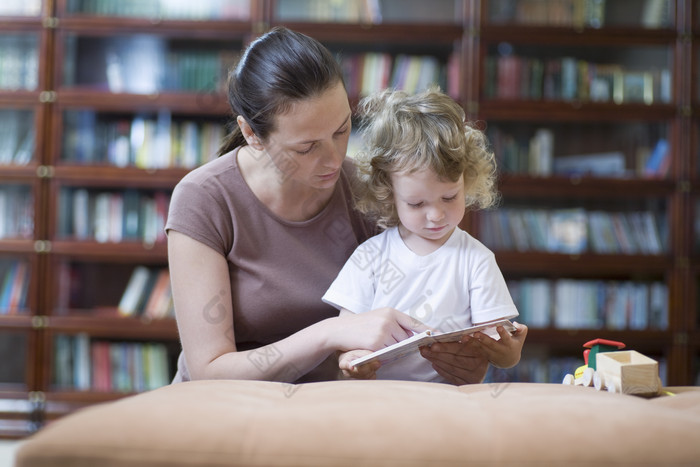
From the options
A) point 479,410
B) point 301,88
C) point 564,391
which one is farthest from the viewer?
point 301,88

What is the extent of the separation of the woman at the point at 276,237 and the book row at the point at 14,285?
199 centimetres

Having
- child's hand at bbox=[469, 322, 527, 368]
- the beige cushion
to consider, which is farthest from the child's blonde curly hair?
the beige cushion

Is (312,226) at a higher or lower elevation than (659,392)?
higher

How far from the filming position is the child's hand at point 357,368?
4.02 feet

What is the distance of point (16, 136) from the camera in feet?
10.6

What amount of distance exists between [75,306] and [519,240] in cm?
211

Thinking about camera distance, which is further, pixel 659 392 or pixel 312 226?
pixel 312 226

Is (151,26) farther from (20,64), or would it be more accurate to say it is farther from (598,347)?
(598,347)

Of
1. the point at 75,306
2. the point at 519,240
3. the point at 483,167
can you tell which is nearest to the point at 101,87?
the point at 75,306

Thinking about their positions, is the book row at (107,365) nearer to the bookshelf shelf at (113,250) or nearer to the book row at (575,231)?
the bookshelf shelf at (113,250)

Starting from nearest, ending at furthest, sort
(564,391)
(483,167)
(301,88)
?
A: (564,391) → (301,88) → (483,167)

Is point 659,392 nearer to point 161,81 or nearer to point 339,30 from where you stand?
point 339,30

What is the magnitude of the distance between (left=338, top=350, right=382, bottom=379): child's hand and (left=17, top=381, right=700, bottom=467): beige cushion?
1.24 feet

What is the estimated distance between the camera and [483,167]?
154cm
